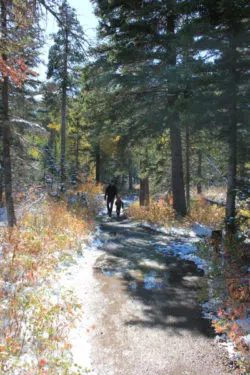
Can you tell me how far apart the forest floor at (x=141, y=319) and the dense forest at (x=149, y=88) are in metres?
1.93

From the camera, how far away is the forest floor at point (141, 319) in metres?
3.32

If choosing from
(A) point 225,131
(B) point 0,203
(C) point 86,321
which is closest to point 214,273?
(C) point 86,321

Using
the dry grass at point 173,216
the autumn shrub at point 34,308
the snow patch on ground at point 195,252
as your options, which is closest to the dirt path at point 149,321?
the snow patch on ground at point 195,252

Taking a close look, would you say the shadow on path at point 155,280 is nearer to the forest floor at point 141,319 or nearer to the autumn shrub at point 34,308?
the forest floor at point 141,319

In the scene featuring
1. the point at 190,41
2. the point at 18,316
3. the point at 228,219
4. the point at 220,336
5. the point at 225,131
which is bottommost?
the point at 220,336

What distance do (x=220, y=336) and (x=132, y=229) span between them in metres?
7.82

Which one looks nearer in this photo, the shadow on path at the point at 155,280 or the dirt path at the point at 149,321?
the dirt path at the point at 149,321

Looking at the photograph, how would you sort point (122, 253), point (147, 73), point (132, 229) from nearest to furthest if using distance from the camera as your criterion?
point (122, 253), point (147, 73), point (132, 229)

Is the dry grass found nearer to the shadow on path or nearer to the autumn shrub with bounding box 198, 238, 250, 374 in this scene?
the shadow on path

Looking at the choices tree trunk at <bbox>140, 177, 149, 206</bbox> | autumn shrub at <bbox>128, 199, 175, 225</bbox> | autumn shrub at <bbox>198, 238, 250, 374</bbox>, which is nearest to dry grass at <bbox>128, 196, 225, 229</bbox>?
autumn shrub at <bbox>128, 199, 175, 225</bbox>

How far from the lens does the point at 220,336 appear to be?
383 cm

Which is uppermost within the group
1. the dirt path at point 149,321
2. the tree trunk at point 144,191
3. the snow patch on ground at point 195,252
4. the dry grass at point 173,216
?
the tree trunk at point 144,191

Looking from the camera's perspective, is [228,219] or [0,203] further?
[0,203]

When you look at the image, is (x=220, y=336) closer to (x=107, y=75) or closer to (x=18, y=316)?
(x=18, y=316)
